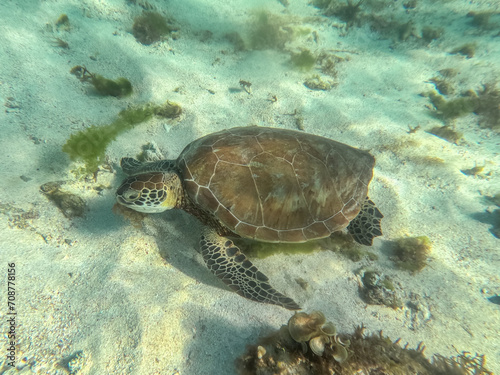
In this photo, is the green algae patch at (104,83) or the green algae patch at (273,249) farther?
the green algae patch at (104,83)

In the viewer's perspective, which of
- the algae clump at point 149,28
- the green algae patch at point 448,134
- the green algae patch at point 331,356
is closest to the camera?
the green algae patch at point 331,356

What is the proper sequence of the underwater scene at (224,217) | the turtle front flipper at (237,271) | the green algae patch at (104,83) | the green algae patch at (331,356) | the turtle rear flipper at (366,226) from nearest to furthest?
the green algae patch at (331,356) → the underwater scene at (224,217) → the turtle front flipper at (237,271) → the turtle rear flipper at (366,226) → the green algae patch at (104,83)

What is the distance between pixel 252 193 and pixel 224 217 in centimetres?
46

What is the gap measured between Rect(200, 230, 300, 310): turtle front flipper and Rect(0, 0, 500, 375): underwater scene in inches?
0.8

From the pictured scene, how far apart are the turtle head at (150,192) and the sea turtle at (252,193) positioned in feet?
0.04

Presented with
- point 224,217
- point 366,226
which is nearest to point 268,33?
point 366,226

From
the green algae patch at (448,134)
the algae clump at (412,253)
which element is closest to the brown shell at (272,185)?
the algae clump at (412,253)

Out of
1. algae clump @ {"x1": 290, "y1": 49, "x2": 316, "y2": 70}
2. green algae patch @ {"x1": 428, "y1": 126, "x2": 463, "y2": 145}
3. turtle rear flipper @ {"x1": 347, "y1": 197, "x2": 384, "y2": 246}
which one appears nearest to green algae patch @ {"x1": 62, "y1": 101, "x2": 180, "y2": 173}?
turtle rear flipper @ {"x1": 347, "y1": 197, "x2": 384, "y2": 246}

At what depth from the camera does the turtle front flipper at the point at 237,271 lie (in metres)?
2.52

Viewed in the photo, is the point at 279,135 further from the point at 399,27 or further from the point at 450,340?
the point at 399,27

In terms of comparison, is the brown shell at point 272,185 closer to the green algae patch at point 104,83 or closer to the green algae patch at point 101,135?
the green algae patch at point 101,135

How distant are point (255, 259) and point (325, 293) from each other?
974mm

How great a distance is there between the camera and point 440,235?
349cm

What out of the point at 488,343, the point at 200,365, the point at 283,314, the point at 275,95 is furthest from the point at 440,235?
the point at 275,95
